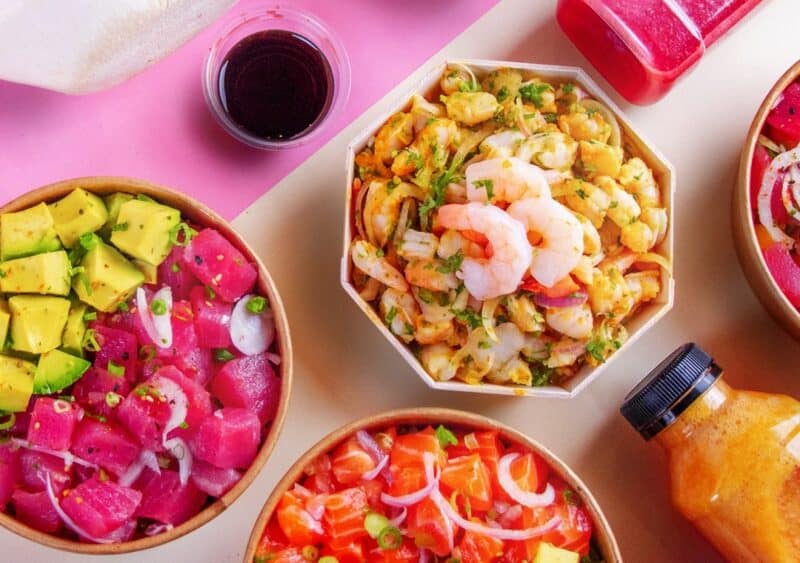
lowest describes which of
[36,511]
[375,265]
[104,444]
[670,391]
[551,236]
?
[36,511]

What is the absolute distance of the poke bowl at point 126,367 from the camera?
1.59 m

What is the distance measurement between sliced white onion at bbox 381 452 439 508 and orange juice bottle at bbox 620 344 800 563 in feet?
1.28

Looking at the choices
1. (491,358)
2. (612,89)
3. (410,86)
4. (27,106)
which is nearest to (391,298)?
(491,358)

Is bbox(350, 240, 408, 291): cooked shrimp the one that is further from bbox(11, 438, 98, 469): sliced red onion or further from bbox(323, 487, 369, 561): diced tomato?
bbox(11, 438, 98, 469): sliced red onion

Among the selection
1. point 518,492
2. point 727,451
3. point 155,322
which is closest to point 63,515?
point 155,322

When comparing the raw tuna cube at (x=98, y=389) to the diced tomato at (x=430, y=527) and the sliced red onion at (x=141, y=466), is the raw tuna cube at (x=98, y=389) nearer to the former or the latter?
the sliced red onion at (x=141, y=466)

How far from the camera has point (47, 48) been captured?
176 centimetres

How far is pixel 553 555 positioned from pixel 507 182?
0.66 m

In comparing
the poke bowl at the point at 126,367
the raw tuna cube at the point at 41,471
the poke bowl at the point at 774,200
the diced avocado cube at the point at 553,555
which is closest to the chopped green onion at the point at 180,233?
the poke bowl at the point at 126,367

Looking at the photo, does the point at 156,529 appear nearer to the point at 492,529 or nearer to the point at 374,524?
the point at 374,524

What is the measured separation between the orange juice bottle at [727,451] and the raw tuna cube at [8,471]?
112 cm

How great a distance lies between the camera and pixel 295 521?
1.66 meters

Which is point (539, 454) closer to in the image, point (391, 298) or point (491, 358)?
point (491, 358)

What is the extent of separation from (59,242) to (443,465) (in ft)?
2.61
